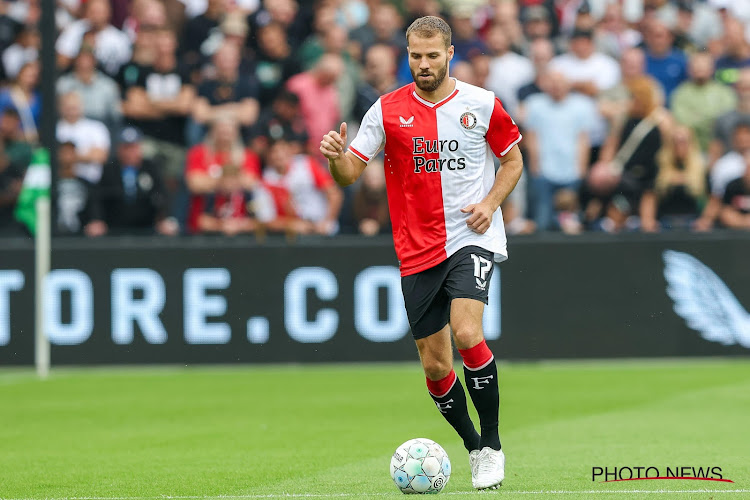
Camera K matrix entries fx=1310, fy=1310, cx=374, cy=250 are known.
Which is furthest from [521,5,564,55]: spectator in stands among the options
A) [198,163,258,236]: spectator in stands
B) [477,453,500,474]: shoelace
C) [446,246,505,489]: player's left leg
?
[477,453,500,474]: shoelace

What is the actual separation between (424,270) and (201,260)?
311 inches

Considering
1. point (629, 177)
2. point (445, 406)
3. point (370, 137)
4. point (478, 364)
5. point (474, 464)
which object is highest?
point (370, 137)

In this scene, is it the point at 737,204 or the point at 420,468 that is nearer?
the point at 420,468

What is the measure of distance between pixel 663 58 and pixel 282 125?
4824 millimetres

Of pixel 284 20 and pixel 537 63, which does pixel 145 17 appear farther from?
pixel 537 63

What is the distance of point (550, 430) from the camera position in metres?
9.55

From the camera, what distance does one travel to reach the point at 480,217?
703 centimetres

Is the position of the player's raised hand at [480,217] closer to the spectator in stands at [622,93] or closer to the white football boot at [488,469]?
the white football boot at [488,469]

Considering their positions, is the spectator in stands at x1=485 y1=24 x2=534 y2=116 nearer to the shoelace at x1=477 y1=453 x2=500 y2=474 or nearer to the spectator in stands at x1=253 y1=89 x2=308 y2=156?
the spectator in stands at x1=253 y1=89 x2=308 y2=156

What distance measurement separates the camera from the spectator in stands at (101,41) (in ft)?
53.7

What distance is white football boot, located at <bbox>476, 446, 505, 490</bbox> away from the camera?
22.1 ft

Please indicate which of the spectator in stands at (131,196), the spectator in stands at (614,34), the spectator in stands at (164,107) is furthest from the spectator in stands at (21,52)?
the spectator in stands at (614,34)

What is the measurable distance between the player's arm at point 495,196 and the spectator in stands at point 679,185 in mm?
8380

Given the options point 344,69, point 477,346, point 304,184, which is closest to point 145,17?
point 344,69
